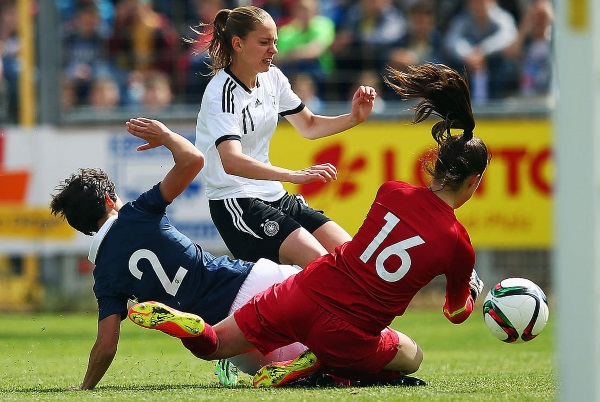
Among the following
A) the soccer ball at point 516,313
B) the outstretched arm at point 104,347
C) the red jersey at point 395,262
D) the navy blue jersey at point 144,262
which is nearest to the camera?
the red jersey at point 395,262

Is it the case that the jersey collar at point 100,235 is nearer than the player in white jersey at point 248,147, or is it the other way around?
the jersey collar at point 100,235

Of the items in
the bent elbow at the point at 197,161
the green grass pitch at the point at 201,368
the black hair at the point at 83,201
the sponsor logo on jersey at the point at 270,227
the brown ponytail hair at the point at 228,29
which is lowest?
the green grass pitch at the point at 201,368

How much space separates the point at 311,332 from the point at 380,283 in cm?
46

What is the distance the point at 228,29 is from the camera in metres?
6.57

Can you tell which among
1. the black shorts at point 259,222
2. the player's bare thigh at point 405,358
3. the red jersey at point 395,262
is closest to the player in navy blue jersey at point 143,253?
the black shorts at point 259,222

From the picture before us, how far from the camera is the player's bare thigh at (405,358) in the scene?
18.6ft

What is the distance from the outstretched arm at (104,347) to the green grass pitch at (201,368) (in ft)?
0.39

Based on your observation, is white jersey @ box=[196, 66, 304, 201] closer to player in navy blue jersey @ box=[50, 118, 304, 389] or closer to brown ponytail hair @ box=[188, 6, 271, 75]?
brown ponytail hair @ box=[188, 6, 271, 75]

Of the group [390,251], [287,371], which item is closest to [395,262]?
[390,251]

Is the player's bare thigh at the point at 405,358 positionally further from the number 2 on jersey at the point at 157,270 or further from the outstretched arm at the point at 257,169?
the number 2 on jersey at the point at 157,270

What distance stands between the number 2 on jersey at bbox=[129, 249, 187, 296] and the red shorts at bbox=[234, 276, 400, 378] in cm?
37

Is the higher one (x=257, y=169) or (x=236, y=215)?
(x=257, y=169)

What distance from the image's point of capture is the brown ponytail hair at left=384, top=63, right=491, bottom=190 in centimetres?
537

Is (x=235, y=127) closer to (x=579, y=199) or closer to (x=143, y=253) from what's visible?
(x=143, y=253)
